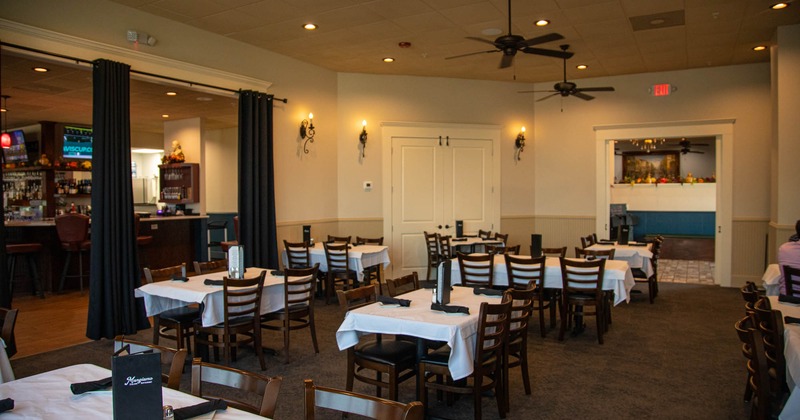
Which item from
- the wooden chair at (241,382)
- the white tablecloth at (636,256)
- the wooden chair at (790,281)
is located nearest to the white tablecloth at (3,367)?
the wooden chair at (241,382)

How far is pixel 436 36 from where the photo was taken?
24.8 ft

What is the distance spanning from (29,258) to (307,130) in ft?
15.4

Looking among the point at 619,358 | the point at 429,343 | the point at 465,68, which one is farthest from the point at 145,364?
the point at 465,68

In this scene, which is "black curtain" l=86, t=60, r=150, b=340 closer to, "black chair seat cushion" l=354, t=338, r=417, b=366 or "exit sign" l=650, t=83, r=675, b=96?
"black chair seat cushion" l=354, t=338, r=417, b=366

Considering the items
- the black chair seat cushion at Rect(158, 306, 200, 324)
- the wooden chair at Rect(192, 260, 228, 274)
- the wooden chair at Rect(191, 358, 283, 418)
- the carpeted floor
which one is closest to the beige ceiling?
the wooden chair at Rect(192, 260, 228, 274)

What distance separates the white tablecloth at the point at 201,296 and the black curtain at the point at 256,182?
86.5 inches

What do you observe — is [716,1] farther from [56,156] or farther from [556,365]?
[56,156]

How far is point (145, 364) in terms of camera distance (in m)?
1.64

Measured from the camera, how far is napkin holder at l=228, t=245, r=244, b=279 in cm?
504

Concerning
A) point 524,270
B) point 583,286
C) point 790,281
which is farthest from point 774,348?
point 524,270

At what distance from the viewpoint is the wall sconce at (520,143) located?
1055 cm

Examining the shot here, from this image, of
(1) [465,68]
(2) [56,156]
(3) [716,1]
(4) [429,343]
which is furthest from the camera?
(2) [56,156]

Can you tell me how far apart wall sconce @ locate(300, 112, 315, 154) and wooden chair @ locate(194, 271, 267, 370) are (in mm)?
Result: 4332

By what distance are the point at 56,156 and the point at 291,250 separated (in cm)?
798
